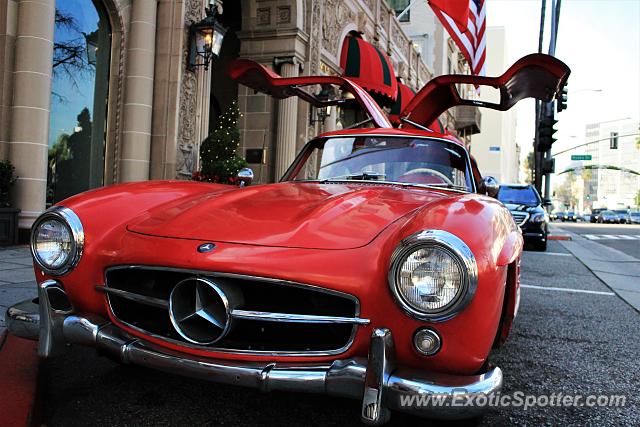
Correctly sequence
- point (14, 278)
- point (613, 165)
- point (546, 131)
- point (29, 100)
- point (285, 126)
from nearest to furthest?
point (14, 278), point (29, 100), point (285, 126), point (546, 131), point (613, 165)

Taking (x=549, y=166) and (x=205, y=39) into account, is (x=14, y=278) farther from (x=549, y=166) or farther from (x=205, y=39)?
(x=549, y=166)

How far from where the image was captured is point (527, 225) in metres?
9.90

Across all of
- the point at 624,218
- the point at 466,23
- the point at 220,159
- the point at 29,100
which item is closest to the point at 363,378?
the point at 29,100

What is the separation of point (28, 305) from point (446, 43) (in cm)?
3285

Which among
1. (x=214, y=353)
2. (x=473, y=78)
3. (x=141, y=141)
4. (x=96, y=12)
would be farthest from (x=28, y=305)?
(x=96, y=12)

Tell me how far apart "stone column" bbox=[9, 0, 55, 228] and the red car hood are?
14.9 feet

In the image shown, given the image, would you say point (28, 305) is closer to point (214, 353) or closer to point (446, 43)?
point (214, 353)

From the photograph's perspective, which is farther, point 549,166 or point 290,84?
point 549,166

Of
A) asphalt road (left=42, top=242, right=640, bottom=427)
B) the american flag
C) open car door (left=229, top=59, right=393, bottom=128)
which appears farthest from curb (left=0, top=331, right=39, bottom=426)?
the american flag

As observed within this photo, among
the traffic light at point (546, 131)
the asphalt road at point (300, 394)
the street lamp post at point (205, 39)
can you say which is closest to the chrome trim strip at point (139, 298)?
the asphalt road at point (300, 394)

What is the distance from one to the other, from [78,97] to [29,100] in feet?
4.47

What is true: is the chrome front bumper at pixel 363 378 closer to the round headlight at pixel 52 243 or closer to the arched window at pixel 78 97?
the round headlight at pixel 52 243

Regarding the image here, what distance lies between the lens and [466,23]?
10.4 meters

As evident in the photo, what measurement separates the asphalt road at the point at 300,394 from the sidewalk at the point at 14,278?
0.76 metres
